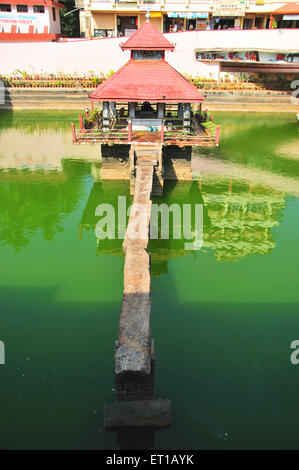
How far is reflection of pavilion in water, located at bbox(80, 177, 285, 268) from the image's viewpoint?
12445 millimetres

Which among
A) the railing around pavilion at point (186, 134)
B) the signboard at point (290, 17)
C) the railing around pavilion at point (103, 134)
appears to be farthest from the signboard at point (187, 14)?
the railing around pavilion at point (103, 134)

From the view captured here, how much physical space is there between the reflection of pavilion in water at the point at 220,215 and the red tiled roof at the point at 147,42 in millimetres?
6054

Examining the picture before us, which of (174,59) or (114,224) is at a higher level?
(174,59)

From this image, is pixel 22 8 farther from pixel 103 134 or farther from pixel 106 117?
pixel 103 134

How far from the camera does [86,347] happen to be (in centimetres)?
847

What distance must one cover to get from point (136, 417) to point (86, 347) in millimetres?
2615

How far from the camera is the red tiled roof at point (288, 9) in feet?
Result: 113

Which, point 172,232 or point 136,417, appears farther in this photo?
point 172,232

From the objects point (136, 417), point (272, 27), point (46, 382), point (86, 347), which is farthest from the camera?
point (272, 27)

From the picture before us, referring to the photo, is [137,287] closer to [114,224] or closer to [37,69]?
[114,224]

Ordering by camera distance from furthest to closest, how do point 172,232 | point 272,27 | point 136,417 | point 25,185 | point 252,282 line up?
1. point 272,27
2. point 25,185
3. point 172,232
4. point 252,282
5. point 136,417

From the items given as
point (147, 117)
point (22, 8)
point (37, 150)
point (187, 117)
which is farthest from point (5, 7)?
point (187, 117)
